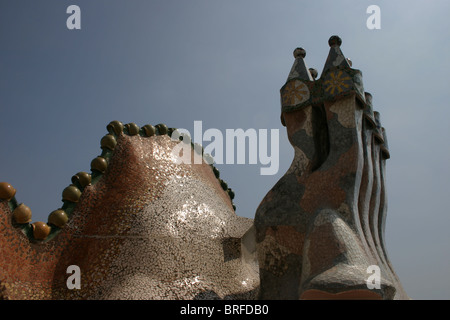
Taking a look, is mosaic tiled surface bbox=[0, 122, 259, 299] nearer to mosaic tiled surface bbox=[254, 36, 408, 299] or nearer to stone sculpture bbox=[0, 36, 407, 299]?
stone sculpture bbox=[0, 36, 407, 299]

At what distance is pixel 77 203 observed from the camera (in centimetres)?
449

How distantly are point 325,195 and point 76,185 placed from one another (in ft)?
9.16

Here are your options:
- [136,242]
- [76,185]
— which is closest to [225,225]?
[136,242]

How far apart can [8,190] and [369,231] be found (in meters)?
3.59

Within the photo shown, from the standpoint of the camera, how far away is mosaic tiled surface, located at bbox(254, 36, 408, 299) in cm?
351

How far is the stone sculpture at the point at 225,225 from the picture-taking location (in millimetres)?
3781

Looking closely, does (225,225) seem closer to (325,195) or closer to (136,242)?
(136,242)

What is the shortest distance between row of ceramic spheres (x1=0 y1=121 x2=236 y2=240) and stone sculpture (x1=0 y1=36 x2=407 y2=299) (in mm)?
12

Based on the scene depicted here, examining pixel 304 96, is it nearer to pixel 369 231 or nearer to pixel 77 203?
pixel 369 231

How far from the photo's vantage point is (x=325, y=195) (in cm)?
398

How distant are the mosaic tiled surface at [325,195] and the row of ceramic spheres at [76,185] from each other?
1.97 m

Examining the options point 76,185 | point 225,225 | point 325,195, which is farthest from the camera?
point 225,225

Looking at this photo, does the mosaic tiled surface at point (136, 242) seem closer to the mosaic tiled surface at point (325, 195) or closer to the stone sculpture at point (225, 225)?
the stone sculpture at point (225, 225)
